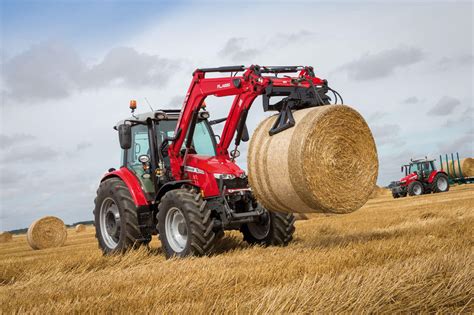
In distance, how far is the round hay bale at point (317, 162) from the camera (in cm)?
566

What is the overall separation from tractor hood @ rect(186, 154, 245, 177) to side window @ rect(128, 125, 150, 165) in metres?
0.95

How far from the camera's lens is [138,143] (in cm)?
869

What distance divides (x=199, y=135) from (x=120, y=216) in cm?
173

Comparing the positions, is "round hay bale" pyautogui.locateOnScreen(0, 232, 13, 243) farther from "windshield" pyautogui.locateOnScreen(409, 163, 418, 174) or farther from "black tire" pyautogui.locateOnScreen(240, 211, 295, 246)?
"windshield" pyautogui.locateOnScreen(409, 163, 418, 174)

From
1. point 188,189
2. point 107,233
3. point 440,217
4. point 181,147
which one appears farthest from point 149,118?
point 440,217

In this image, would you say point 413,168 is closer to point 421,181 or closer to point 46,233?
point 421,181

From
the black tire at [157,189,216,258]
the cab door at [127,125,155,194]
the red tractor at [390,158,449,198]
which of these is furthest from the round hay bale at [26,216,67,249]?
the red tractor at [390,158,449,198]

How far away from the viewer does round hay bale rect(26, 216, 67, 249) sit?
644 inches

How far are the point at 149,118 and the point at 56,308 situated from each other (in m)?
4.92

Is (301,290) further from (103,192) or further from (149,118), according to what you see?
(103,192)

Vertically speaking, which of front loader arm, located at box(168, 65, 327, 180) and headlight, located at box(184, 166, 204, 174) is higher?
front loader arm, located at box(168, 65, 327, 180)

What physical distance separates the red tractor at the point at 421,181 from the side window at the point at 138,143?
1979 cm

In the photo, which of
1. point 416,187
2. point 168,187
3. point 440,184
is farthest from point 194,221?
point 440,184

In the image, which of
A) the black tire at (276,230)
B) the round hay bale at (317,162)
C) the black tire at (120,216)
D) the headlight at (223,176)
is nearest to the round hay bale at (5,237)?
the black tire at (120,216)
